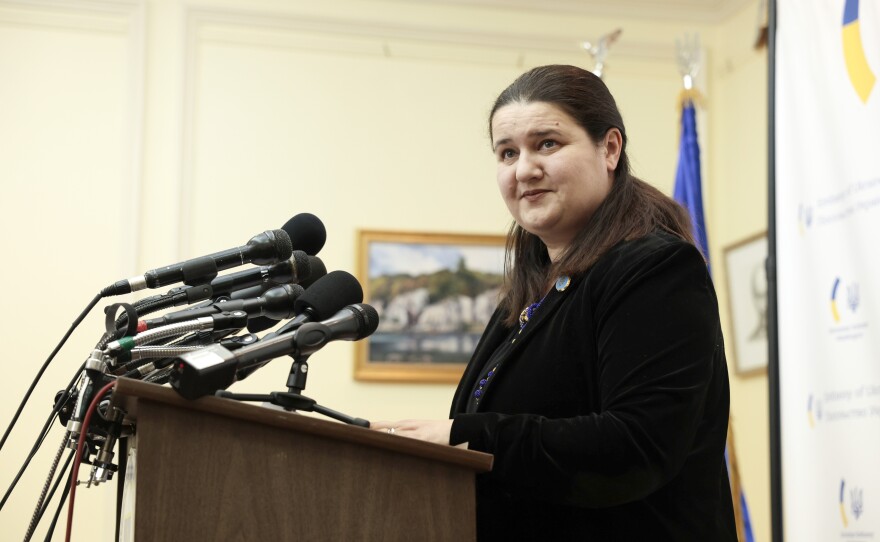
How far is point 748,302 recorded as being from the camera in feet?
17.4

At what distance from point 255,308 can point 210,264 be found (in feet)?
0.38

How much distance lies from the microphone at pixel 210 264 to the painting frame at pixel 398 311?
141 inches

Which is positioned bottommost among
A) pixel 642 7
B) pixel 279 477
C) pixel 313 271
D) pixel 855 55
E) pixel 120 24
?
pixel 279 477

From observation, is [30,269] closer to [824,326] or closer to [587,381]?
[824,326]

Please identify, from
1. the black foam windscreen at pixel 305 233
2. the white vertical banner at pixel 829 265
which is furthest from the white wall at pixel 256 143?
the black foam windscreen at pixel 305 233

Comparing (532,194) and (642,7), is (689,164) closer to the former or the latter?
(642,7)

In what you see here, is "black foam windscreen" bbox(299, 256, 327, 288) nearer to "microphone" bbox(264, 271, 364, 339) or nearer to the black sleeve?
"microphone" bbox(264, 271, 364, 339)

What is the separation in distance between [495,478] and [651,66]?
4.71 m

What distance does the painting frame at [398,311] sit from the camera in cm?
535

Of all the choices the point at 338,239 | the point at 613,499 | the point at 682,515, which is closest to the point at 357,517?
the point at 613,499

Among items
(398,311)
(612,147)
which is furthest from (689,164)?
(612,147)

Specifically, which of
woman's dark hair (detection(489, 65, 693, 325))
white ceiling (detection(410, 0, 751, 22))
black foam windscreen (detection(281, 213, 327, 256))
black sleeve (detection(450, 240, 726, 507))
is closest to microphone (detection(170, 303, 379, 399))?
black sleeve (detection(450, 240, 726, 507))

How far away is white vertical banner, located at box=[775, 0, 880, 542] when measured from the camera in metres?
2.91

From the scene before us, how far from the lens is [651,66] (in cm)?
589
